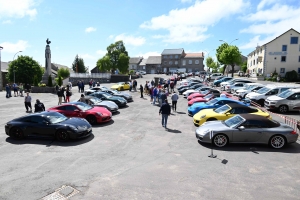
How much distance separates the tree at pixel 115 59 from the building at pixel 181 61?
26405 mm

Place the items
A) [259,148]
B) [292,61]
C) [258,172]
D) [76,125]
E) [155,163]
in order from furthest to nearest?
1. [292,61]
2. [76,125]
3. [259,148]
4. [155,163]
5. [258,172]

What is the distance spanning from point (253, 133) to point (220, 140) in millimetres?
1302

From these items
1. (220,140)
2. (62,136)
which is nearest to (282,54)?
(220,140)

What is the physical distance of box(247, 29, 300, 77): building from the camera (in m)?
48.5

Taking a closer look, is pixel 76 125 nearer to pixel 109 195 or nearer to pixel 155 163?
pixel 155 163

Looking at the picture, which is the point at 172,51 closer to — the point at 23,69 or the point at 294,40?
the point at 294,40

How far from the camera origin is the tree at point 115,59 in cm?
→ 6571

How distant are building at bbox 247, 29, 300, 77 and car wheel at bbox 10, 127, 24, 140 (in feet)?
162

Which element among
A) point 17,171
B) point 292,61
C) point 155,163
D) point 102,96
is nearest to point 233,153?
point 155,163

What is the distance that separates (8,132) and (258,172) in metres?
10.4

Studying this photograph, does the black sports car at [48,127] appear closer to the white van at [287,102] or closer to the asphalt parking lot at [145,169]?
the asphalt parking lot at [145,169]

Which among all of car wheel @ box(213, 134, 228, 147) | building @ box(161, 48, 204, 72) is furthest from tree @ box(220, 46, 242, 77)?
car wheel @ box(213, 134, 228, 147)

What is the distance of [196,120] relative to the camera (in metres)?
12.5

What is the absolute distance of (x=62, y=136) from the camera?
10.2 metres
